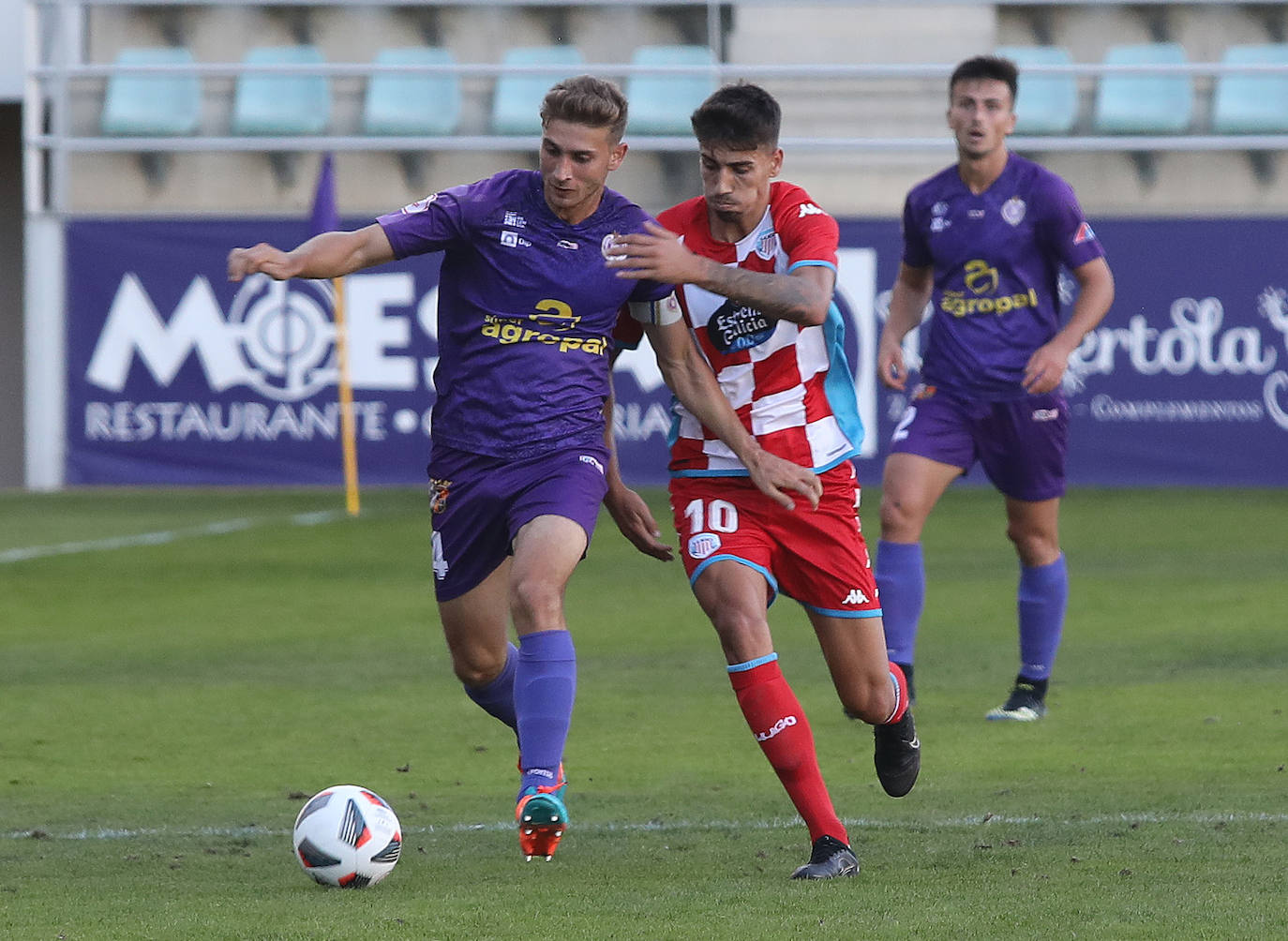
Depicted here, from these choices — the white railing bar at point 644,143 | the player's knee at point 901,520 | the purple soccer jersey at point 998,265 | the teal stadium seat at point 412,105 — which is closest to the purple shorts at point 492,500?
the player's knee at point 901,520

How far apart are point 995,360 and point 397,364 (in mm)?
10635

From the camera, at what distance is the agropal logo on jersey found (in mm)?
16766

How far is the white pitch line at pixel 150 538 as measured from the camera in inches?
505

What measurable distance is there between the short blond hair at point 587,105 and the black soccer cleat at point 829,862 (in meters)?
1.86

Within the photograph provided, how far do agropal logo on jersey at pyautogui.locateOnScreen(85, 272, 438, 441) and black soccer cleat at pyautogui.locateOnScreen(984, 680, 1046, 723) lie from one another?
10563mm

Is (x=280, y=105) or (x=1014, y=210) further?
(x=280, y=105)

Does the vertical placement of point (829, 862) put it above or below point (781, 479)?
below

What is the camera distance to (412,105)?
19.4 m

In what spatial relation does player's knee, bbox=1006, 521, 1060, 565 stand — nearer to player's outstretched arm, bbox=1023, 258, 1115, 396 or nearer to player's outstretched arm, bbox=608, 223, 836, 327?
player's outstretched arm, bbox=1023, 258, 1115, 396

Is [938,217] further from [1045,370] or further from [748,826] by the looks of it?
[748,826]


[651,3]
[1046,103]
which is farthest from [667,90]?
[1046,103]

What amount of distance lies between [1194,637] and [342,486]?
33.4 feet

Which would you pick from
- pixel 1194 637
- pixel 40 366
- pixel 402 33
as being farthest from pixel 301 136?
pixel 1194 637

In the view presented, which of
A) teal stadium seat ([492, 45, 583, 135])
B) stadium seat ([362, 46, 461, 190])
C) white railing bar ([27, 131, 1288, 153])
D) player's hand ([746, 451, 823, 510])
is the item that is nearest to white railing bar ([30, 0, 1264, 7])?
teal stadium seat ([492, 45, 583, 135])
